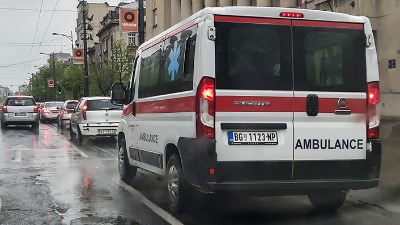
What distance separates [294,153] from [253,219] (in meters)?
1.08

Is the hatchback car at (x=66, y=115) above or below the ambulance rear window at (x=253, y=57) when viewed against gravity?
below

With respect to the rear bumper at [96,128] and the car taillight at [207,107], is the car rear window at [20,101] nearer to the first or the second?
the rear bumper at [96,128]

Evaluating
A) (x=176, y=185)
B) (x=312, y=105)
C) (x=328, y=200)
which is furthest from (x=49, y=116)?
(x=312, y=105)

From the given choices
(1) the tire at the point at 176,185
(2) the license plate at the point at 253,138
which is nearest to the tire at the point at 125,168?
(1) the tire at the point at 176,185

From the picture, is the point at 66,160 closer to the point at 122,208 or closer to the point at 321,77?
the point at 122,208

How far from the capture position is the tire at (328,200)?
6.77m

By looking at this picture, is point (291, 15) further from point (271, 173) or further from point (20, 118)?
point (20, 118)

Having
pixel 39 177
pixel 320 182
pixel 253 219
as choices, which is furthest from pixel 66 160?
pixel 320 182

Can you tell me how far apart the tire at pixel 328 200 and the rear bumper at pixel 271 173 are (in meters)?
0.76

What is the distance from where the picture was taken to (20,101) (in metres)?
27.5

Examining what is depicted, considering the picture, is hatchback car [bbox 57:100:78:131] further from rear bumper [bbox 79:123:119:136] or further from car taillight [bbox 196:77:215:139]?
car taillight [bbox 196:77:215:139]

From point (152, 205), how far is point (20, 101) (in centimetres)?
2213

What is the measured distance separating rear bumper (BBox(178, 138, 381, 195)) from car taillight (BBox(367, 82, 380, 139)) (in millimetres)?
124

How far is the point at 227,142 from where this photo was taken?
566cm
